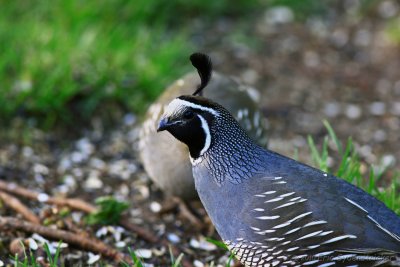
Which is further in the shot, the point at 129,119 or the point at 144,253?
the point at 129,119

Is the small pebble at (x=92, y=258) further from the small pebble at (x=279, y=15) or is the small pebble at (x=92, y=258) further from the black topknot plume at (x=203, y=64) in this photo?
the small pebble at (x=279, y=15)

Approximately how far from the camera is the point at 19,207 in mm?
4051

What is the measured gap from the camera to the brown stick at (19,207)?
3.98m

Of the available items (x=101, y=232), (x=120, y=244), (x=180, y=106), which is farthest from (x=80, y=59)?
(x=180, y=106)

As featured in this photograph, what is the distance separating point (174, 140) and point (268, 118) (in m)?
1.85

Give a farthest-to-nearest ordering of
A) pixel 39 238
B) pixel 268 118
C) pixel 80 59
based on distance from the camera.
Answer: pixel 268 118 < pixel 80 59 < pixel 39 238

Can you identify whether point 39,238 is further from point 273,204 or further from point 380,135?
point 380,135

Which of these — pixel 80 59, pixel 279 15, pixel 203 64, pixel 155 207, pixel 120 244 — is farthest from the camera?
pixel 279 15

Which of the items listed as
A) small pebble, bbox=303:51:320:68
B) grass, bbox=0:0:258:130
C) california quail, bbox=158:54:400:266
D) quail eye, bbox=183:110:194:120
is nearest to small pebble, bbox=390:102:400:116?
small pebble, bbox=303:51:320:68

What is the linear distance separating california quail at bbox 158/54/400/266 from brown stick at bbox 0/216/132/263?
0.73 metres

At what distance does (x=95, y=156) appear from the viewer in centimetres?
505

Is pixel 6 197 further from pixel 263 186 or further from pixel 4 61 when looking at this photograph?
pixel 263 186

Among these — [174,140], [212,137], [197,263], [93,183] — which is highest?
[212,137]

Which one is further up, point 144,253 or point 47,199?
point 47,199
